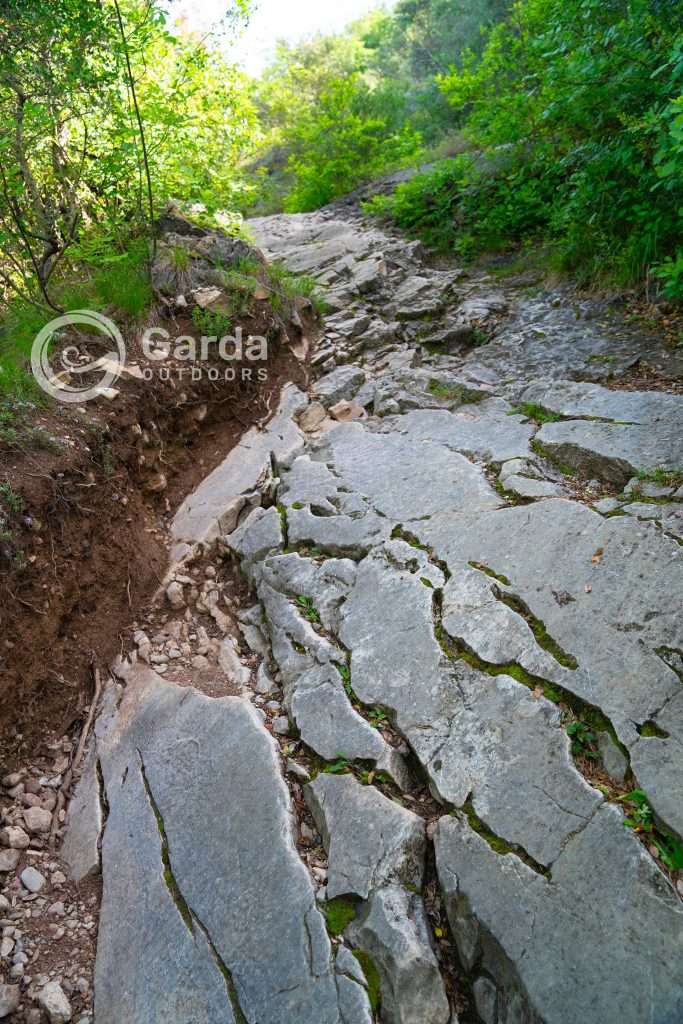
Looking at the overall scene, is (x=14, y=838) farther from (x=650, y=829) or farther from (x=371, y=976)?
(x=650, y=829)

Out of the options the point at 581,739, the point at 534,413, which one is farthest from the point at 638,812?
the point at 534,413

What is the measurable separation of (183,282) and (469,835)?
17.4 feet

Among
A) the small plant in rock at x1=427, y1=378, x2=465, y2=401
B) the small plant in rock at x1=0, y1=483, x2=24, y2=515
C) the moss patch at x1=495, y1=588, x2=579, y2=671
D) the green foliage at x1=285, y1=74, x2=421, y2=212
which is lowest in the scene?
the moss patch at x1=495, y1=588, x2=579, y2=671

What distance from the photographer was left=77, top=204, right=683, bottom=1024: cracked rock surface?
2.04 m

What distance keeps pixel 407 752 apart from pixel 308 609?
111 centimetres

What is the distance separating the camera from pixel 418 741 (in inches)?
103

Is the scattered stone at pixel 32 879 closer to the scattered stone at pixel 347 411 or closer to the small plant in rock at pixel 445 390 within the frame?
the scattered stone at pixel 347 411

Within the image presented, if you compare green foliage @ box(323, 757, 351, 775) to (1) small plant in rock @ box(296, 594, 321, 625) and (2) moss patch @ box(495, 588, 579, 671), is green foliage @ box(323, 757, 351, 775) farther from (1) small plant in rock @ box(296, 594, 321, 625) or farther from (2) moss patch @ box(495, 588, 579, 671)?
(2) moss patch @ box(495, 588, 579, 671)

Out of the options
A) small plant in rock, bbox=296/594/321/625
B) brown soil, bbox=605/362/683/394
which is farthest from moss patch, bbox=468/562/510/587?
brown soil, bbox=605/362/683/394

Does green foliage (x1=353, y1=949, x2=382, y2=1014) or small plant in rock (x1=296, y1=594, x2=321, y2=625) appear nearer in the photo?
green foliage (x1=353, y1=949, x2=382, y2=1014)

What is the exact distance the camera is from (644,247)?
205 inches

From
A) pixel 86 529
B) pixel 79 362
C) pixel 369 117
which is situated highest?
pixel 369 117

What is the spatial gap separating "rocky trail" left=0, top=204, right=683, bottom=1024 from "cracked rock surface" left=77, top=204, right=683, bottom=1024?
0.4 inches

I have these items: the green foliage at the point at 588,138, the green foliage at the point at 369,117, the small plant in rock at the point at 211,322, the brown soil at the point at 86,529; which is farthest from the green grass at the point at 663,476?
the green foliage at the point at 369,117
